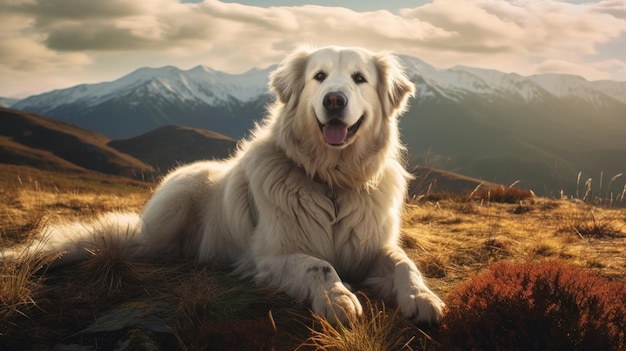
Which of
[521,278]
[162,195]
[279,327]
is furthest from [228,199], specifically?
[521,278]

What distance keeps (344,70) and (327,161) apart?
3.10ft

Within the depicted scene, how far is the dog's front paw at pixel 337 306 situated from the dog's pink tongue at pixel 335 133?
57.5 inches

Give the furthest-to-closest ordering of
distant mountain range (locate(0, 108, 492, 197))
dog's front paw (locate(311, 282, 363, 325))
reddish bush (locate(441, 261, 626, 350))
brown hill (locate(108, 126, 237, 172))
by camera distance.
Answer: brown hill (locate(108, 126, 237, 172)) → distant mountain range (locate(0, 108, 492, 197)) → dog's front paw (locate(311, 282, 363, 325)) → reddish bush (locate(441, 261, 626, 350))

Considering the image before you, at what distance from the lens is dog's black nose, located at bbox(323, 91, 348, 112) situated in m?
4.30

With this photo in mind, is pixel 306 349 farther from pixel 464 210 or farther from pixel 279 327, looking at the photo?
pixel 464 210

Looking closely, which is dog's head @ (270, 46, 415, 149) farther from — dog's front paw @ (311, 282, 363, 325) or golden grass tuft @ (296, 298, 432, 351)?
golden grass tuft @ (296, 298, 432, 351)

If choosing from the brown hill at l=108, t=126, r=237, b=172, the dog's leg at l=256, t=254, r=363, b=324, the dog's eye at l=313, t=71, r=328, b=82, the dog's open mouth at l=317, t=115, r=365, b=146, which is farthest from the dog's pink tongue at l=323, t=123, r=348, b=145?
the brown hill at l=108, t=126, r=237, b=172

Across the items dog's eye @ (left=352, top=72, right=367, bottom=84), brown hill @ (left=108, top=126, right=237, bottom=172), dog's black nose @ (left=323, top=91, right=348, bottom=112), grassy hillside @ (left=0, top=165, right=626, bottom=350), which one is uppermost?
dog's eye @ (left=352, top=72, right=367, bottom=84)

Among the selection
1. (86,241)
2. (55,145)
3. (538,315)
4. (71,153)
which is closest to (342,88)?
(538,315)

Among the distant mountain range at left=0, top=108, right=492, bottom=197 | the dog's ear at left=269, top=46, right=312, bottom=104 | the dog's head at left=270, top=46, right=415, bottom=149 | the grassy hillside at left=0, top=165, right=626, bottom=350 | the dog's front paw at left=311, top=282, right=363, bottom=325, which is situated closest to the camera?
the grassy hillside at left=0, top=165, right=626, bottom=350

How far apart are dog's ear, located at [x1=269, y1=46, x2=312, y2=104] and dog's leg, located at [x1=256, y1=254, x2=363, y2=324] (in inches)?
70.0

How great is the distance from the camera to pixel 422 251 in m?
6.15

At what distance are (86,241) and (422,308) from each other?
3462mm

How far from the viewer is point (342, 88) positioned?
4418 mm
